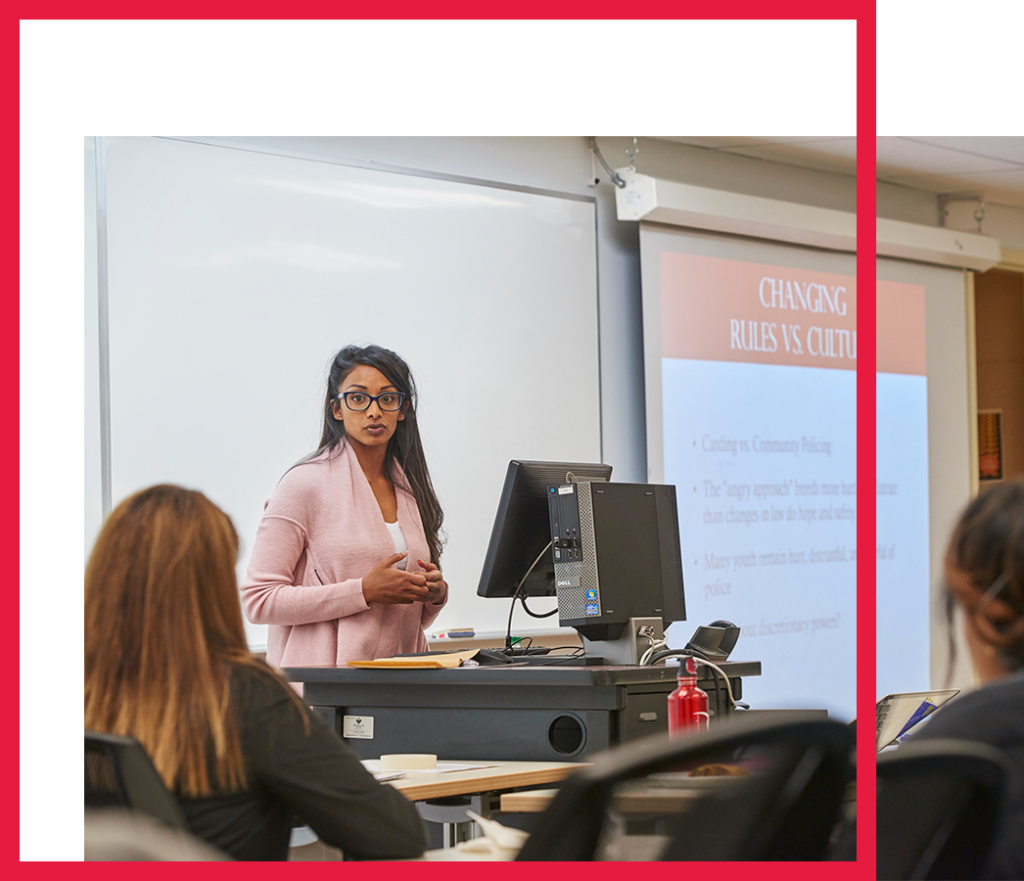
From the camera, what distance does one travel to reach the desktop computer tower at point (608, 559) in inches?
87.6

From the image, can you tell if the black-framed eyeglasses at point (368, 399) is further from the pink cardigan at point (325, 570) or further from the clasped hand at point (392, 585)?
the clasped hand at point (392, 585)

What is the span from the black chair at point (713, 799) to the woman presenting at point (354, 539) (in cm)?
171

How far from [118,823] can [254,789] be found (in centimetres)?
25

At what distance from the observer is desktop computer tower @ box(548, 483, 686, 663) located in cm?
222

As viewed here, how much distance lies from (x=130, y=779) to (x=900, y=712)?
1.50 meters

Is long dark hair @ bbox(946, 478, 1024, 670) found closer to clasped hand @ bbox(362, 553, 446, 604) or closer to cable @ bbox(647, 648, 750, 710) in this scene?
cable @ bbox(647, 648, 750, 710)

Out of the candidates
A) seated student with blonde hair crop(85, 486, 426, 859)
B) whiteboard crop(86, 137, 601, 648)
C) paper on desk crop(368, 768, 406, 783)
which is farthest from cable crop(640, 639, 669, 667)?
whiteboard crop(86, 137, 601, 648)

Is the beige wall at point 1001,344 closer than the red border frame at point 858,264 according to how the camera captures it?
No

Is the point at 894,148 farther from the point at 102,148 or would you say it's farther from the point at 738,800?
the point at 738,800

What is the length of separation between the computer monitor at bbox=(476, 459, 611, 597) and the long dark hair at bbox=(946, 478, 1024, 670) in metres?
1.31

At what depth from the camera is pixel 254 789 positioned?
1.39 m

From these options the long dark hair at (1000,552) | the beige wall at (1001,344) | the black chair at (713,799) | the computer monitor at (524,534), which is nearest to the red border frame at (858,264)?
the black chair at (713,799)

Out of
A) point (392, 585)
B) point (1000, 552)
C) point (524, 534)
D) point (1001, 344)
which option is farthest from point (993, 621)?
point (1001, 344)

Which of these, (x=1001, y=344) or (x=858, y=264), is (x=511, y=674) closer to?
(x=858, y=264)
